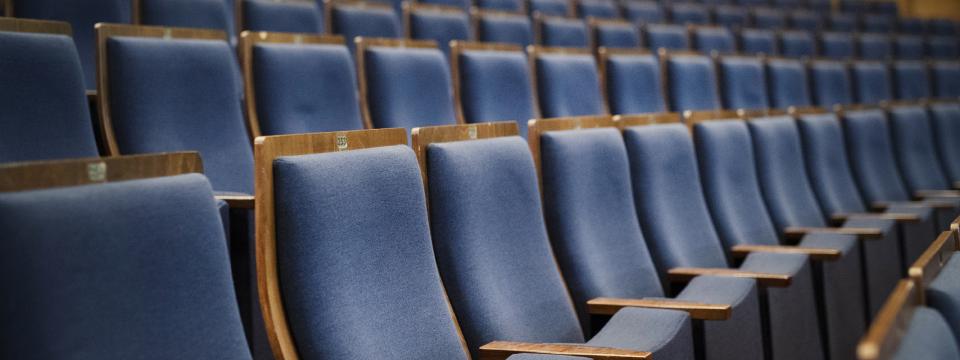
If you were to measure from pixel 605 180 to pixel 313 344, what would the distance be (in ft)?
0.57

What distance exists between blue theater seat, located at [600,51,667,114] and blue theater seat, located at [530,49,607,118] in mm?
22

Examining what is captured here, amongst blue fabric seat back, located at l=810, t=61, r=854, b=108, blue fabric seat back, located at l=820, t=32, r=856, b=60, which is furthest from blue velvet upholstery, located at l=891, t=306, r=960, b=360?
blue fabric seat back, located at l=820, t=32, r=856, b=60

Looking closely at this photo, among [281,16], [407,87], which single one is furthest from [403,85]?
[281,16]

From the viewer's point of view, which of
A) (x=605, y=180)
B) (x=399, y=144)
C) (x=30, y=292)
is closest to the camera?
(x=30, y=292)

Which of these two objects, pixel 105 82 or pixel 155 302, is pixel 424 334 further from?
pixel 105 82

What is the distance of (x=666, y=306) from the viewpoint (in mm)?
319

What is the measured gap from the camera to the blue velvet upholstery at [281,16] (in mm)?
531

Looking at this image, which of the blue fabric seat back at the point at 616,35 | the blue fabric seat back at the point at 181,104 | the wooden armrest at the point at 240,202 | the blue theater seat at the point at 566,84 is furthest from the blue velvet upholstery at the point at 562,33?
the wooden armrest at the point at 240,202

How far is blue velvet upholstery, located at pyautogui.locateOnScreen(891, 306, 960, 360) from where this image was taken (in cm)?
14

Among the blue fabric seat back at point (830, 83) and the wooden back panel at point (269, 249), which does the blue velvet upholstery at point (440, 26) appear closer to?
the blue fabric seat back at point (830, 83)

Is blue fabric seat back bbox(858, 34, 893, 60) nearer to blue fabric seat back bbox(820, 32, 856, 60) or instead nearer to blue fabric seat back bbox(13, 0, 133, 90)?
blue fabric seat back bbox(820, 32, 856, 60)

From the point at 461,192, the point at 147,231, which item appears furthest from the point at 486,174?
the point at 147,231

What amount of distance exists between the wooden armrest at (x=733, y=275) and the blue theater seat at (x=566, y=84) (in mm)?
192

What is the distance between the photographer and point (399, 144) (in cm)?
26
